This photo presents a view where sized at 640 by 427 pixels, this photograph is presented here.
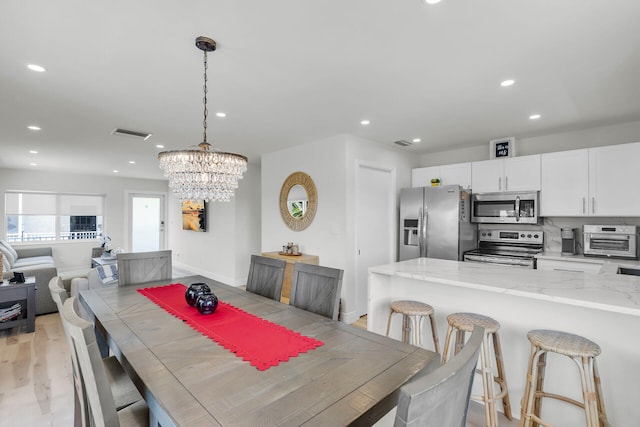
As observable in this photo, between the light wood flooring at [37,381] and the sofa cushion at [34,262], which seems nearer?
the light wood flooring at [37,381]

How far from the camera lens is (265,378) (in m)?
1.16

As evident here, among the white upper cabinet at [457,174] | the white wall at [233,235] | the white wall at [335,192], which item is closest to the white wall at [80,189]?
the white wall at [233,235]

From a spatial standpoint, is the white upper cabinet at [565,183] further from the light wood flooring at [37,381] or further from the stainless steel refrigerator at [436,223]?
the light wood flooring at [37,381]

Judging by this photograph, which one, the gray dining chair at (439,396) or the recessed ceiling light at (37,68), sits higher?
the recessed ceiling light at (37,68)

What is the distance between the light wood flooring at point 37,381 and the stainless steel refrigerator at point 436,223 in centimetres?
222

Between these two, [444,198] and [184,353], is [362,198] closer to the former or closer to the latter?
[444,198]

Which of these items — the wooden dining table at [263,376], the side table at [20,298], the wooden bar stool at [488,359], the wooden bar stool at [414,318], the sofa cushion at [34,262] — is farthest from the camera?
the sofa cushion at [34,262]

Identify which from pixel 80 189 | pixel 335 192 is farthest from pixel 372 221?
pixel 80 189

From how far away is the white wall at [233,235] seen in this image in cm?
595

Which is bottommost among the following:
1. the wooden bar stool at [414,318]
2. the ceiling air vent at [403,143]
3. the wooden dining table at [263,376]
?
the wooden bar stool at [414,318]

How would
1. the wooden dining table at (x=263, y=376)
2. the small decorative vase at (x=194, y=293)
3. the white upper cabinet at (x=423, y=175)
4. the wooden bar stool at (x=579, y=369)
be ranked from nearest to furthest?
the wooden dining table at (x=263, y=376) < the wooden bar stool at (x=579, y=369) < the small decorative vase at (x=194, y=293) < the white upper cabinet at (x=423, y=175)

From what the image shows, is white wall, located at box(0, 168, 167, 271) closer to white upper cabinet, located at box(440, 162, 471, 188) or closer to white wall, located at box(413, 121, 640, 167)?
white upper cabinet, located at box(440, 162, 471, 188)

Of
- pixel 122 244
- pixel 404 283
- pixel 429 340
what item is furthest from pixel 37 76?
pixel 122 244

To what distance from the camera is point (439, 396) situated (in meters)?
0.70
